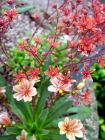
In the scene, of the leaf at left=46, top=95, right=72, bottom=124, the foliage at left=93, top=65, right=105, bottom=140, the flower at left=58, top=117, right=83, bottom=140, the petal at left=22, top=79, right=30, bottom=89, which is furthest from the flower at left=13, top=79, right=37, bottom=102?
the foliage at left=93, top=65, right=105, bottom=140

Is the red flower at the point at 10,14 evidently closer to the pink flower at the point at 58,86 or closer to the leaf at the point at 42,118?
the pink flower at the point at 58,86

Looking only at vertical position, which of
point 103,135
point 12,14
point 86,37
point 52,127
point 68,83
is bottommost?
point 103,135

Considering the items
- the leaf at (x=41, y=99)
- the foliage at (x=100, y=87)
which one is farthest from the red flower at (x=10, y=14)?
the foliage at (x=100, y=87)

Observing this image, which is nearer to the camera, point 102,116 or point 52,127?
point 52,127

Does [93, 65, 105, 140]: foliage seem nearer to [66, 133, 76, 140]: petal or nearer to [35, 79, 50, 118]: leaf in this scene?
[35, 79, 50, 118]: leaf

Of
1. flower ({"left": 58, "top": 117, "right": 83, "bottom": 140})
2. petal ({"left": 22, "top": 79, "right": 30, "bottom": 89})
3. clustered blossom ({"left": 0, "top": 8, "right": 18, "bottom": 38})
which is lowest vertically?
flower ({"left": 58, "top": 117, "right": 83, "bottom": 140})

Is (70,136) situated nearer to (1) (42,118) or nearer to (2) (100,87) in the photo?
(1) (42,118)

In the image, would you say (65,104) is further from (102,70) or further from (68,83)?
(102,70)

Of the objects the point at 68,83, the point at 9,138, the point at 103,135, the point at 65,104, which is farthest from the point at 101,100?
the point at 68,83
